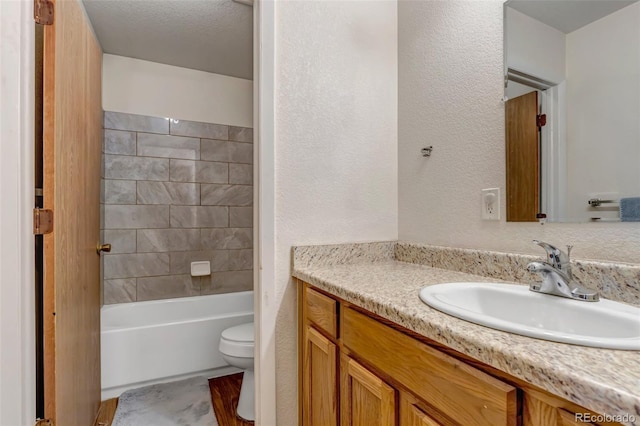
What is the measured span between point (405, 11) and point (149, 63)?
78.9 inches

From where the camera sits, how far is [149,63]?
244 cm

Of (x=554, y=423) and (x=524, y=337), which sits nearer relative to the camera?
(x=554, y=423)

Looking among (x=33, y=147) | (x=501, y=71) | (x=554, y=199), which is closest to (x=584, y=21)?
(x=501, y=71)

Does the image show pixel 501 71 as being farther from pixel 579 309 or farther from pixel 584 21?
pixel 579 309

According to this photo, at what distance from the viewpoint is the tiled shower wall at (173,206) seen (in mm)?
2352

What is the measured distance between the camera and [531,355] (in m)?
0.46

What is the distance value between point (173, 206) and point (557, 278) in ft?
8.26

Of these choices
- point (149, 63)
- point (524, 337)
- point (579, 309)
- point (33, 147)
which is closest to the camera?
point (524, 337)

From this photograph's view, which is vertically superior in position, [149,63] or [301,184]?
[149,63]

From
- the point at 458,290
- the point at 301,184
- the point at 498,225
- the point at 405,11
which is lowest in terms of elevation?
the point at 458,290

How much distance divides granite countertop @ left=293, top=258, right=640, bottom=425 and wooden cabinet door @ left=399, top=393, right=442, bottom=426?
17 centimetres

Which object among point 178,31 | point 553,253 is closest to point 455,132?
point 553,253

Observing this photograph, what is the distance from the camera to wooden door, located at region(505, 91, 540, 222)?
1.00m

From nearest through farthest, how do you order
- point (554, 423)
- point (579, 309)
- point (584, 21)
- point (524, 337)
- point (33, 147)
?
point (554, 423) → point (524, 337) → point (579, 309) → point (584, 21) → point (33, 147)
